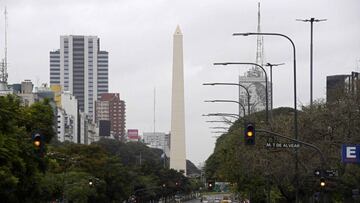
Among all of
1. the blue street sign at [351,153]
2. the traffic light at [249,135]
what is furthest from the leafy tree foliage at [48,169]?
the blue street sign at [351,153]

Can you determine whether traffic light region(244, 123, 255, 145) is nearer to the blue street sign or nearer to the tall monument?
the blue street sign

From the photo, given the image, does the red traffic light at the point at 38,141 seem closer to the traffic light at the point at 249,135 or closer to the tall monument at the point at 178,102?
the traffic light at the point at 249,135

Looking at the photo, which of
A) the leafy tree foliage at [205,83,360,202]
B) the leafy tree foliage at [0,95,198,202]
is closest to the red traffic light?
the leafy tree foliage at [0,95,198,202]

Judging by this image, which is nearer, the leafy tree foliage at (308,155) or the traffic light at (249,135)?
the traffic light at (249,135)

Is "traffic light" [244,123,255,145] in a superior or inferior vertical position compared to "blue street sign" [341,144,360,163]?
superior

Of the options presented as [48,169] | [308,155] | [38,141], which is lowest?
[48,169]

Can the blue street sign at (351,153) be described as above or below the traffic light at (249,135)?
below

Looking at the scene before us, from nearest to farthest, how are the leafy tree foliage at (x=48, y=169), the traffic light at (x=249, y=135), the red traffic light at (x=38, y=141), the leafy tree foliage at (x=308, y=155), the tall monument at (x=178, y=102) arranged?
the red traffic light at (x=38, y=141) < the traffic light at (x=249, y=135) < the leafy tree foliage at (x=48, y=169) < the leafy tree foliage at (x=308, y=155) < the tall monument at (x=178, y=102)

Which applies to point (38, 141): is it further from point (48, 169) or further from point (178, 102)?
point (178, 102)

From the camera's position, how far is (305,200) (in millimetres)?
72000

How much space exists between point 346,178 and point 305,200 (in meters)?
18.0

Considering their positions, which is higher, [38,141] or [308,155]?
[38,141]

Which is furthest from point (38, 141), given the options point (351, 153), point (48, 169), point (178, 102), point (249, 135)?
point (178, 102)

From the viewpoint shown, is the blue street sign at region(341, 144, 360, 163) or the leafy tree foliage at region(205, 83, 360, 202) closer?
the blue street sign at region(341, 144, 360, 163)
